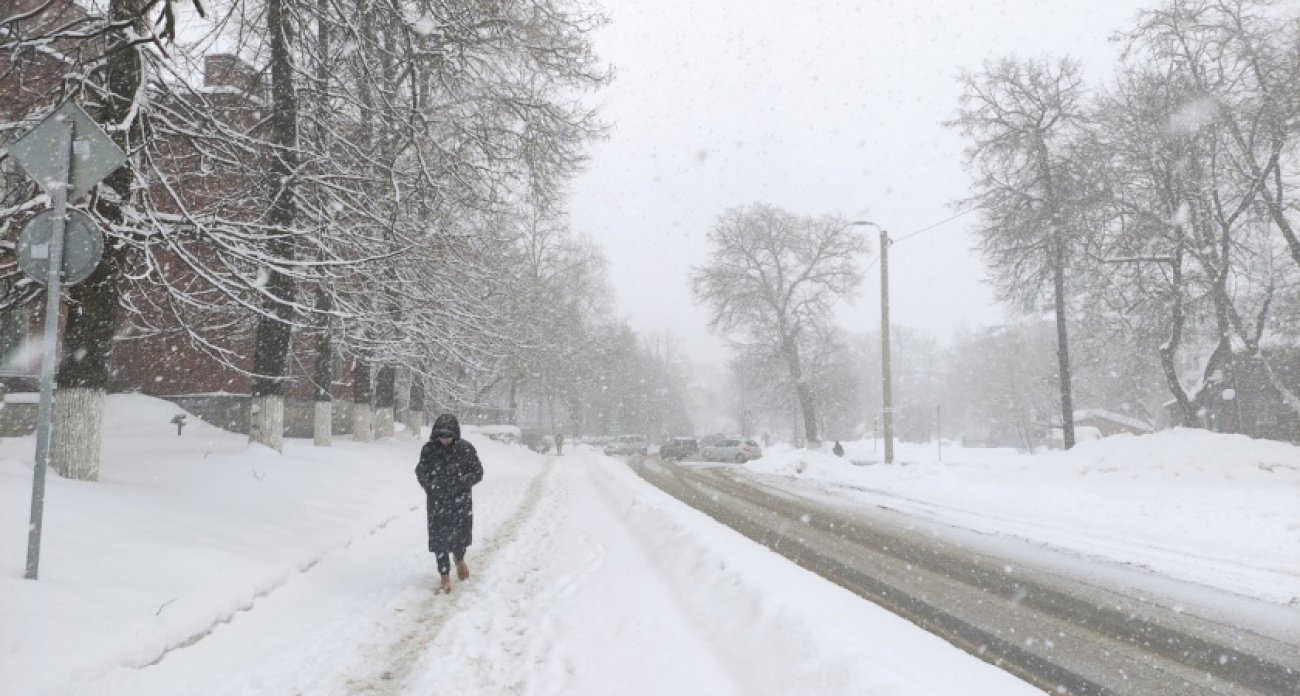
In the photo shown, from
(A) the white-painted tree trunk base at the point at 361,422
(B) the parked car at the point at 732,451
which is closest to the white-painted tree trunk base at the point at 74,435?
(A) the white-painted tree trunk base at the point at 361,422

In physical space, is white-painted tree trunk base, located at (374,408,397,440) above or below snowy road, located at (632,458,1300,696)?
above

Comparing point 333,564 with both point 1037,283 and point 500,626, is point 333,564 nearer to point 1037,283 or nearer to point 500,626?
point 500,626

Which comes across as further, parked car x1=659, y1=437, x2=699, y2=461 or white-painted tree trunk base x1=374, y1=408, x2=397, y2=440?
parked car x1=659, y1=437, x2=699, y2=461

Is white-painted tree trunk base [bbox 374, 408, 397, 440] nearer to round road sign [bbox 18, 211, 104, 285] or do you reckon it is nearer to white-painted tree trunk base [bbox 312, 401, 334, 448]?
white-painted tree trunk base [bbox 312, 401, 334, 448]

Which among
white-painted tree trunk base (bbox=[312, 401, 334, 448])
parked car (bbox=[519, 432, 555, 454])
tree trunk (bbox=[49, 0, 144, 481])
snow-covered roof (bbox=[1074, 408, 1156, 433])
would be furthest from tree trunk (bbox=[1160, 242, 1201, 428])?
parked car (bbox=[519, 432, 555, 454])

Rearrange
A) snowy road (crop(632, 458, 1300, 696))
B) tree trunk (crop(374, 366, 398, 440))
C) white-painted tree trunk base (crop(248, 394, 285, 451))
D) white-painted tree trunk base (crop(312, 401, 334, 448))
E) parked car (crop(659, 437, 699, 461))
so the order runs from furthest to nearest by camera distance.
Answer: parked car (crop(659, 437, 699, 461)) → tree trunk (crop(374, 366, 398, 440)) → white-painted tree trunk base (crop(312, 401, 334, 448)) → white-painted tree trunk base (crop(248, 394, 285, 451)) → snowy road (crop(632, 458, 1300, 696))

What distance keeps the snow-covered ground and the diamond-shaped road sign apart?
2605 millimetres

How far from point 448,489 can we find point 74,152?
13.7 ft

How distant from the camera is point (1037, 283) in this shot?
2280 centimetres

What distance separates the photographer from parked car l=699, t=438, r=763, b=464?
35125mm

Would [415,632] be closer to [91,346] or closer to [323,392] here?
[91,346]

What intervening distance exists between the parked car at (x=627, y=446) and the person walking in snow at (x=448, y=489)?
127 ft

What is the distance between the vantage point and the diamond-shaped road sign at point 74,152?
4734 millimetres

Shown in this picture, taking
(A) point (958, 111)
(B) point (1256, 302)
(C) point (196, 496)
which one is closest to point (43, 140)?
(C) point (196, 496)
